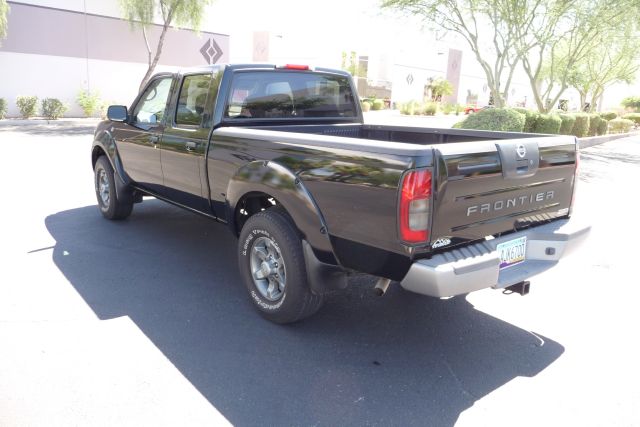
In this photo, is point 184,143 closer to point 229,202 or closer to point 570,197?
point 229,202

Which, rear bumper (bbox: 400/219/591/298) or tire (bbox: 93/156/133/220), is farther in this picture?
tire (bbox: 93/156/133/220)

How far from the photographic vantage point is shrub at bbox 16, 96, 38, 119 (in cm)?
2069

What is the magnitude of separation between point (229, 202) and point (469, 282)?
6.52 feet

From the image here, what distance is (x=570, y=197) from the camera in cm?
383

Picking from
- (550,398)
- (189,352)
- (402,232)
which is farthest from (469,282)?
(189,352)

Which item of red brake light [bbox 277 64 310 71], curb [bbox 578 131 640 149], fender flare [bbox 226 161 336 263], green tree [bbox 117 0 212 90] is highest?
green tree [bbox 117 0 212 90]

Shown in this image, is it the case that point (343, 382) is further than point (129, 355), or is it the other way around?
point (129, 355)

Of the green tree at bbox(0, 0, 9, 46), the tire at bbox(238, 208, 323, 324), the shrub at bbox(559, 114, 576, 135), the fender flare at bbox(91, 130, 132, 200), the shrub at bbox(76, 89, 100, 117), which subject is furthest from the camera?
the shrub at bbox(76, 89, 100, 117)

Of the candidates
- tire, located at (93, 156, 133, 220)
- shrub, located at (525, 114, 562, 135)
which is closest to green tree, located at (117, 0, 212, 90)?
shrub, located at (525, 114, 562, 135)

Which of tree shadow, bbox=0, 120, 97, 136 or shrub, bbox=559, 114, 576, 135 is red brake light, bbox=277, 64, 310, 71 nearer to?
tree shadow, bbox=0, 120, 97, 136

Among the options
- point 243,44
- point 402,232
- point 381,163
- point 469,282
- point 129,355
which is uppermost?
point 243,44

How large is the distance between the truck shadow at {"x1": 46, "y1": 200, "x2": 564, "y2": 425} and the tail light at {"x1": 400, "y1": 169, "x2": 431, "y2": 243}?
0.94m

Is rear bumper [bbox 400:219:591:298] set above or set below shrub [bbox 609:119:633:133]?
below

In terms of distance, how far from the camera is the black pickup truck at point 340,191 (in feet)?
9.37
